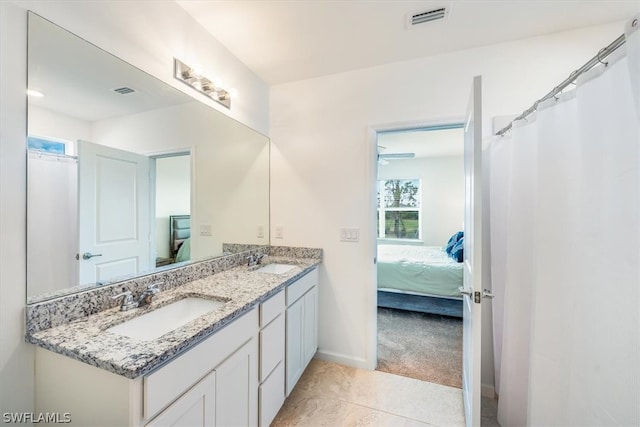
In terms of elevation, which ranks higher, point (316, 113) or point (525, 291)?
point (316, 113)

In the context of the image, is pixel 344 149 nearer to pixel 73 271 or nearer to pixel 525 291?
pixel 525 291

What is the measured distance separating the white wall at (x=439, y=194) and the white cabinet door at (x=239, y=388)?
4965mm

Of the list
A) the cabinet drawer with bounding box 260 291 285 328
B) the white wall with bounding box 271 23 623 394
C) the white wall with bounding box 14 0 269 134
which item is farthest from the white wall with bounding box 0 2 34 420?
the white wall with bounding box 271 23 623 394

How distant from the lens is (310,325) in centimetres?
205

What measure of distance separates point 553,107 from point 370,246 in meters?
1.39

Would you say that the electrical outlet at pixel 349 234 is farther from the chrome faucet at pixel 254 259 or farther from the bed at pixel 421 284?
the bed at pixel 421 284

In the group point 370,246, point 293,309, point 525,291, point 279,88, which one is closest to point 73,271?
point 293,309

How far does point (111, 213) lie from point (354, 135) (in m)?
1.74

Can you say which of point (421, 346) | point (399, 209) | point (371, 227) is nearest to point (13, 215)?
point (371, 227)

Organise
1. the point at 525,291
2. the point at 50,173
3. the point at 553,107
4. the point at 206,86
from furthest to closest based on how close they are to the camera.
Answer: the point at 206,86, the point at 525,291, the point at 553,107, the point at 50,173

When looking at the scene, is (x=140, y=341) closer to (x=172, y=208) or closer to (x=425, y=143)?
(x=172, y=208)

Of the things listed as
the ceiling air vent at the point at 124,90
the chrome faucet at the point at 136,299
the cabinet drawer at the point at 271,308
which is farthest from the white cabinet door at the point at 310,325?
the ceiling air vent at the point at 124,90

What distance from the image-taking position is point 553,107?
118cm

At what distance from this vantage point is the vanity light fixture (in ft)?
4.98
